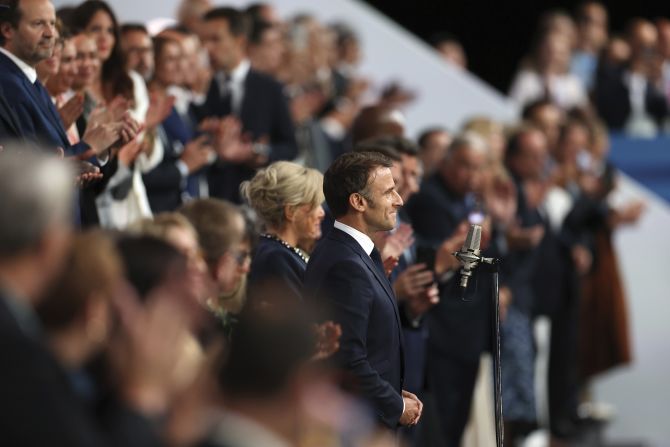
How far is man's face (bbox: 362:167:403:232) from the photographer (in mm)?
4668

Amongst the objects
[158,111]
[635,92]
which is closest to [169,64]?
[158,111]

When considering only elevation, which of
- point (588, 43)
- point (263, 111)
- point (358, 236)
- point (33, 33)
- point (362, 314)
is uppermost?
point (33, 33)

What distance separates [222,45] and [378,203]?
2679 millimetres

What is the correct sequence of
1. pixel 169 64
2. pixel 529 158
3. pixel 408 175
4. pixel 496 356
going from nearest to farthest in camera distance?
pixel 496 356, pixel 408 175, pixel 169 64, pixel 529 158

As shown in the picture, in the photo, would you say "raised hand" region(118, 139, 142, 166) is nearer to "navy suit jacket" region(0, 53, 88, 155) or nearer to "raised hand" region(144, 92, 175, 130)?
"raised hand" region(144, 92, 175, 130)

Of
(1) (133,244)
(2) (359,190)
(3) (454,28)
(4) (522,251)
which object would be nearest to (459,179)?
(4) (522,251)

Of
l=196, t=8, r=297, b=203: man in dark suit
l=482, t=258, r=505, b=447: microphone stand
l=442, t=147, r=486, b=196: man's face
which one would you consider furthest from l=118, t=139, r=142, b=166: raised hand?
l=442, t=147, r=486, b=196: man's face

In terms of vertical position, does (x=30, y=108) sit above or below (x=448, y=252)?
above

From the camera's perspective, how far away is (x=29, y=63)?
490 centimetres

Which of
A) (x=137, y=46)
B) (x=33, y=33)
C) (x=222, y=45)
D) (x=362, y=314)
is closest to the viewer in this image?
(x=362, y=314)

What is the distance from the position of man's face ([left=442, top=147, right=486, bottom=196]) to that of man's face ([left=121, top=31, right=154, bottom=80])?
158cm

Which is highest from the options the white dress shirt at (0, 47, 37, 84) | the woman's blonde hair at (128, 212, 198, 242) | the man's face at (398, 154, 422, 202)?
the woman's blonde hair at (128, 212, 198, 242)

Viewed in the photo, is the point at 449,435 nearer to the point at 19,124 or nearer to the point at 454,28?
the point at 19,124

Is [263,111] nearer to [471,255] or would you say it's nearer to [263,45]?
[263,45]
